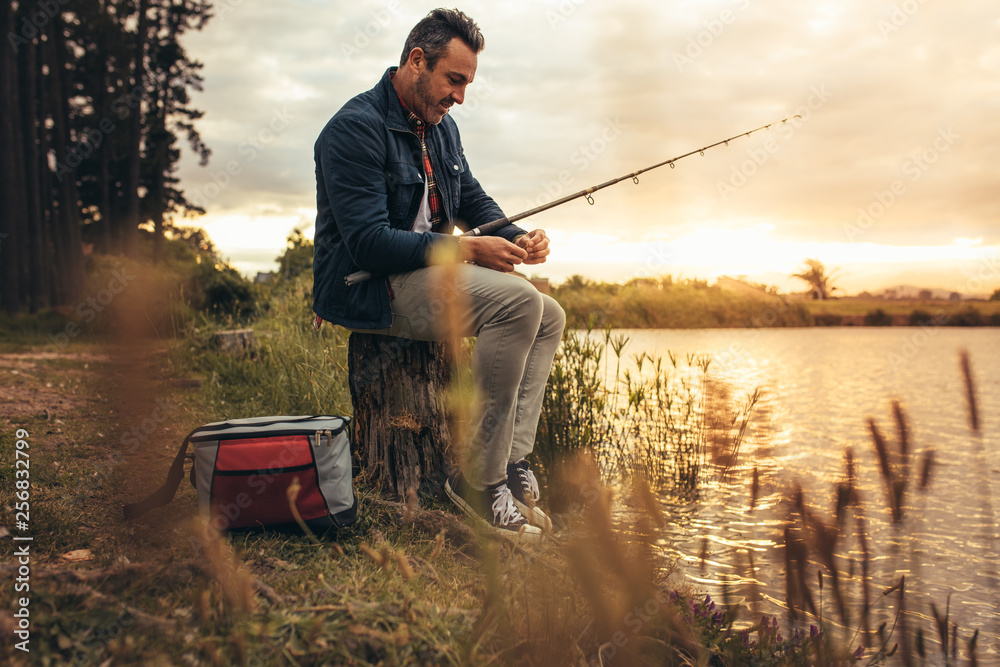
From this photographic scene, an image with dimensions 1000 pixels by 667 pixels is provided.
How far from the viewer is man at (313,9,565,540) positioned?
2.37 meters

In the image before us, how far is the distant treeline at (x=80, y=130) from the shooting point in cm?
1151

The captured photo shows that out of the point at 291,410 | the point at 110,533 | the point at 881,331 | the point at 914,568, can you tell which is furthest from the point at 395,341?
the point at 881,331

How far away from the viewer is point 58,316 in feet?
38.8

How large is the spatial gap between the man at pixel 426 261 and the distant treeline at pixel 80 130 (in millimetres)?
11629

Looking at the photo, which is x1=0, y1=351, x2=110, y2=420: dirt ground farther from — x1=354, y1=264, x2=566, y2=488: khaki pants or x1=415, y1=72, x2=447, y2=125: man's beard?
x1=415, y1=72, x2=447, y2=125: man's beard

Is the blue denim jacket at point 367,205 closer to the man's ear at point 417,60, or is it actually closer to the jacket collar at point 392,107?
the jacket collar at point 392,107

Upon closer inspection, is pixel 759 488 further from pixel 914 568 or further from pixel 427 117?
pixel 427 117

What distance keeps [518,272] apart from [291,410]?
2820 millimetres

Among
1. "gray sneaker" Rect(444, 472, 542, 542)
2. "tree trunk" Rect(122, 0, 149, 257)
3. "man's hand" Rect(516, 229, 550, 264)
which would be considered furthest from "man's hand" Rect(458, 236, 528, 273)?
"tree trunk" Rect(122, 0, 149, 257)

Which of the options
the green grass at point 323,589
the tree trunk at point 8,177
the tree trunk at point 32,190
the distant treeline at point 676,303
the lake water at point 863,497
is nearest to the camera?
the green grass at point 323,589

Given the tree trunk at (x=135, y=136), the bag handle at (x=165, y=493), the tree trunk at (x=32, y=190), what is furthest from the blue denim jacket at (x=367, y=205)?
the tree trunk at (x=135, y=136)

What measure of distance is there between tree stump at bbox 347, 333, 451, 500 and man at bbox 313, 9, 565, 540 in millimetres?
150

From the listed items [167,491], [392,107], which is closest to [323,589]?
[167,491]

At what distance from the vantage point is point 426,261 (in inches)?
94.0
